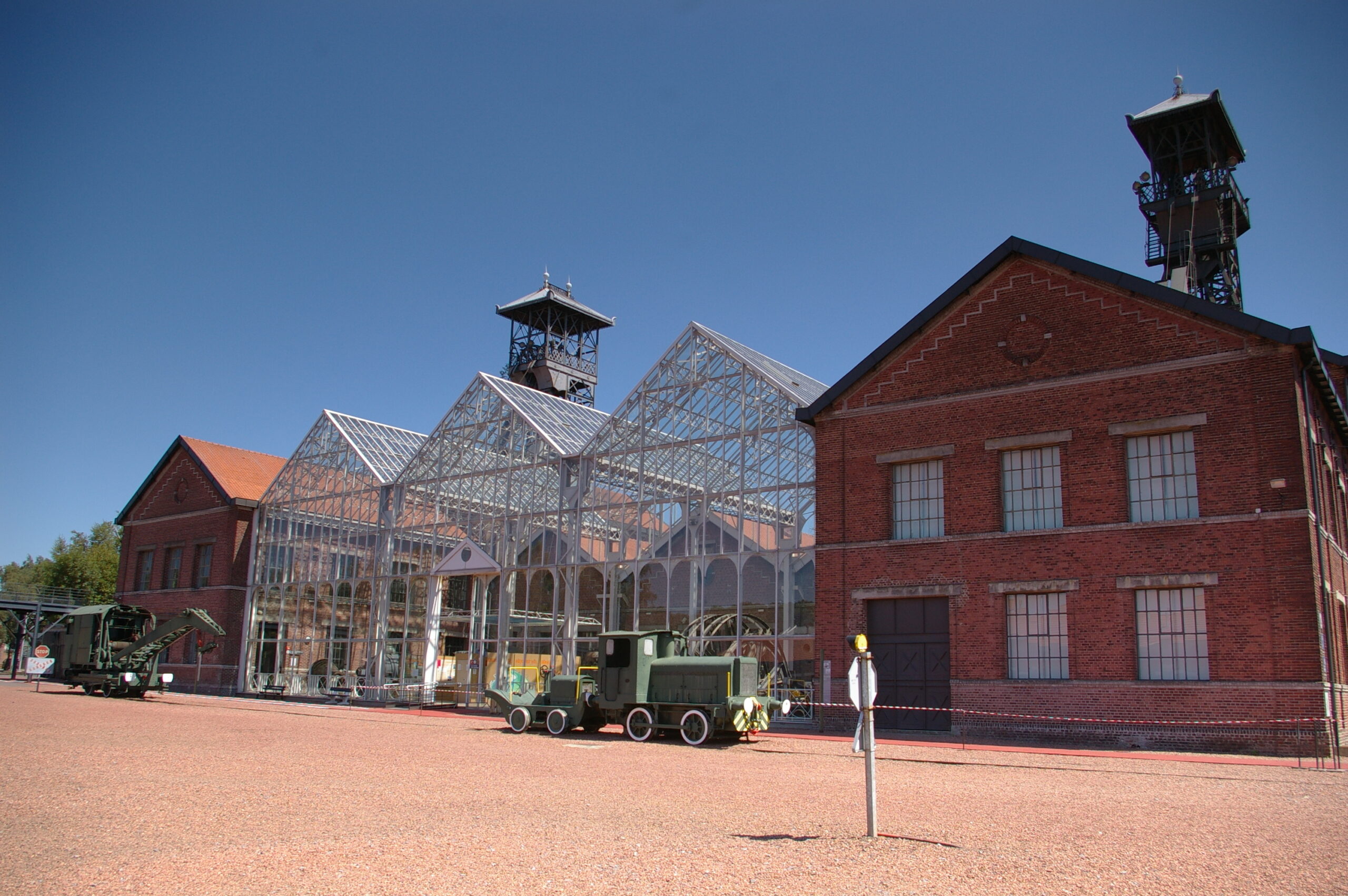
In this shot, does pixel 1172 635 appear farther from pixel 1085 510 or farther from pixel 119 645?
pixel 119 645

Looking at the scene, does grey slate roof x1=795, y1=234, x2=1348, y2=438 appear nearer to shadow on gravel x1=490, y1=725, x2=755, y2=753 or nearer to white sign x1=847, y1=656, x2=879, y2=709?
shadow on gravel x1=490, y1=725, x2=755, y2=753

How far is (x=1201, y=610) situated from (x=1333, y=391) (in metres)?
6.21

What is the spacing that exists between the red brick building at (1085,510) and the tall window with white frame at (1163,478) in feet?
0.16

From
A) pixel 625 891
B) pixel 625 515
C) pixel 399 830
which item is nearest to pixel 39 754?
pixel 399 830

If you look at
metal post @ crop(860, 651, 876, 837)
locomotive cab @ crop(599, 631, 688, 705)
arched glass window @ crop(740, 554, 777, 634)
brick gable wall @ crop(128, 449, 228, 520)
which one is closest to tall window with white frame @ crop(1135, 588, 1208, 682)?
arched glass window @ crop(740, 554, 777, 634)

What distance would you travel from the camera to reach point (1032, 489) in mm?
24000

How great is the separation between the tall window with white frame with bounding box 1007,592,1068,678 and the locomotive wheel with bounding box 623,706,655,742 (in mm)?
8166

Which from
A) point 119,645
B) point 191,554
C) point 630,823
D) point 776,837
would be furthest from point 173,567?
point 776,837

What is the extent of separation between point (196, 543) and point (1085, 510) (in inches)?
1533

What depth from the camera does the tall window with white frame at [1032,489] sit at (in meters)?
23.7

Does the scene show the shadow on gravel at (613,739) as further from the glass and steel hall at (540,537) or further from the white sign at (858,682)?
the white sign at (858,682)

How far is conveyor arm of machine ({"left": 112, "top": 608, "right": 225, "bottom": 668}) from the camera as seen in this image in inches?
1404

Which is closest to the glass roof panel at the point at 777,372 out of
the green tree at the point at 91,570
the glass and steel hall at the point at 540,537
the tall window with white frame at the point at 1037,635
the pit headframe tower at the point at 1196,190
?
the glass and steel hall at the point at 540,537

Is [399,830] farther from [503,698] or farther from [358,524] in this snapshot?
[358,524]
